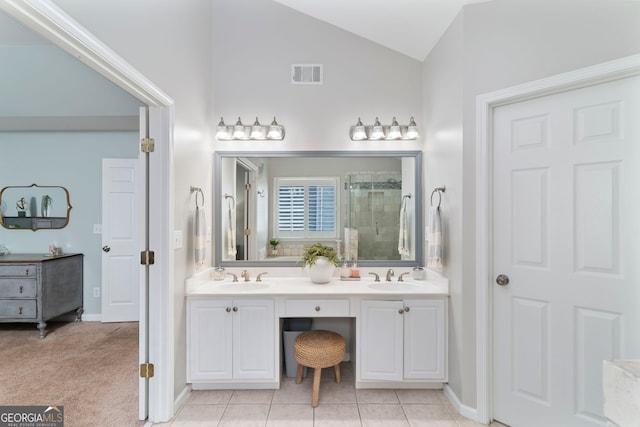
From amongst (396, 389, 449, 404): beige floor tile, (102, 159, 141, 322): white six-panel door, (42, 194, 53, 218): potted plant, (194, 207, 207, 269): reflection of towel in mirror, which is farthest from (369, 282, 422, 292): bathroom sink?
(42, 194, 53, 218): potted plant

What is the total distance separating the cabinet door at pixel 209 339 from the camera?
2.21 meters

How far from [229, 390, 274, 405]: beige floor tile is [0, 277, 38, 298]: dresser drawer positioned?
8.63 feet

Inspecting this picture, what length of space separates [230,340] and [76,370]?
60.3 inches

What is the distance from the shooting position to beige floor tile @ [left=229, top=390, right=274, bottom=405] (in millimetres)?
2162

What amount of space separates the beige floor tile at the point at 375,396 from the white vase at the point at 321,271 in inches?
34.7

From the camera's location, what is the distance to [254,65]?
8.96 feet

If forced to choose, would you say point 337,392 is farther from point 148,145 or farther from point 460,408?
point 148,145

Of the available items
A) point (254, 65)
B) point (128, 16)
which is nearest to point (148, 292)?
point (128, 16)

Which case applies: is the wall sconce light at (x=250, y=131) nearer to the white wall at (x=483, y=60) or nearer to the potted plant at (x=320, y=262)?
the potted plant at (x=320, y=262)

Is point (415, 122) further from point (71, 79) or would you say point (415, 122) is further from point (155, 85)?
point (71, 79)

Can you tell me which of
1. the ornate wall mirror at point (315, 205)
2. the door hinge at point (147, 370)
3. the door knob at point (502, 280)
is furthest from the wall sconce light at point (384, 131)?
the door hinge at point (147, 370)

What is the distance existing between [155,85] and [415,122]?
2.08 metres

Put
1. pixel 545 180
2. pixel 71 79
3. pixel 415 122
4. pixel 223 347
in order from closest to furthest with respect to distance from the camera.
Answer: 1. pixel 545 180
2. pixel 223 347
3. pixel 415 122
4. pixel 71 79

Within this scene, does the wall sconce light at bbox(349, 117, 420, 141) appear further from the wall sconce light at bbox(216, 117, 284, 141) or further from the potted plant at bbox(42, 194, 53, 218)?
the potted plant at bbox(42, 194, 53, 218)
